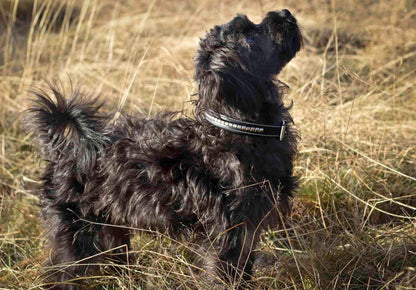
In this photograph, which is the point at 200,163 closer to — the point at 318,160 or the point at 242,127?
the point at 242,127

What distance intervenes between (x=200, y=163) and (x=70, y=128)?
31.6 inches

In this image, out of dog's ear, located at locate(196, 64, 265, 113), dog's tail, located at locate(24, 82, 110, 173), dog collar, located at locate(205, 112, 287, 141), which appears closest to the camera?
dog's ear, located at locate(196, 64, 265, 113)

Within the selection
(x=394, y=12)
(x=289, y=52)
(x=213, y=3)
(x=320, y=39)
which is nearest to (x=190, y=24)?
(x=213, y=3)

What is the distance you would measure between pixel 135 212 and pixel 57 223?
50 cm

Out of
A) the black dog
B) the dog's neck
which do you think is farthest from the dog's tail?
the dog's neck

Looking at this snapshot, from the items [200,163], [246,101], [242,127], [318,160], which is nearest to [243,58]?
[246,101]

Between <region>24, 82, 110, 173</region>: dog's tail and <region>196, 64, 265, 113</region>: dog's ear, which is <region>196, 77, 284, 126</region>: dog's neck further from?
<region>24, 82, 110, 173</region>: dog's tail

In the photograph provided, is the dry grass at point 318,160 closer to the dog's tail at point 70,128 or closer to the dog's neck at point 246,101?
the dog's neck at point 246,101

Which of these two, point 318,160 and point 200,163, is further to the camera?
point 318,160

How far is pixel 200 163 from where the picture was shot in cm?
242

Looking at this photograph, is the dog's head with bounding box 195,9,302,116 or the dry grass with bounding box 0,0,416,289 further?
the dry grass with bounding box 0,0,416,289

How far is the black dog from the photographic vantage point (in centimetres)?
230

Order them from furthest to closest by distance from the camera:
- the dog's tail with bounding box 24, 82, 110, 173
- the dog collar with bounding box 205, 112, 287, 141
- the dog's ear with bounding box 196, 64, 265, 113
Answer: the dog's tail with bounding box 24, 82, 110, 173
the dog collar with bounding box 205, 112, 287, 141
the dog's ear with bounding box 196, 64, 265, 113

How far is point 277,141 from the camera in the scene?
2.41m
